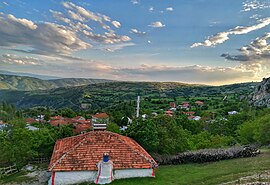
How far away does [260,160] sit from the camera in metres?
21.7

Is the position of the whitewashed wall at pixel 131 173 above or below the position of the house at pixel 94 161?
below

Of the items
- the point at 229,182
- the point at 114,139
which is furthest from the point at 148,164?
the point at 229,182

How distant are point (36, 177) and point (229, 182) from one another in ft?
51.5

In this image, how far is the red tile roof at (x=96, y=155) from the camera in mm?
20531

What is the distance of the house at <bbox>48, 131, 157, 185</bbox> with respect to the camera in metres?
20.2

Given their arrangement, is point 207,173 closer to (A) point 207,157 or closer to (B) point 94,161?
(A) point 207,157

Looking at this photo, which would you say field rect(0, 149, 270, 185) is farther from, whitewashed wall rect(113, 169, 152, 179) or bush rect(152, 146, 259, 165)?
bush rect(152, 146, 259, 165)

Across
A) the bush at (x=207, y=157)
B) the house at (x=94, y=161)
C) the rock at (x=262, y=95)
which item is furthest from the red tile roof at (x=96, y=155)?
the rock at (x=262, y=95)

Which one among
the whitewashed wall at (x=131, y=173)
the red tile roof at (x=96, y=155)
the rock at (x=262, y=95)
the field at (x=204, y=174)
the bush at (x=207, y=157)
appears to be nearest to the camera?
the field at (x=204, y=174)

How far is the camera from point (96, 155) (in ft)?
70.8

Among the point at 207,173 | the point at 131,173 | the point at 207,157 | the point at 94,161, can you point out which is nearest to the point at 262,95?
the point at 207,157

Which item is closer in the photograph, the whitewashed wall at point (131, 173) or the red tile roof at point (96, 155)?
the red tile roof at point (96, 155)

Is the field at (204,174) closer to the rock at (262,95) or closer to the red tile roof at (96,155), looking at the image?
the red tile roof at (96,155)

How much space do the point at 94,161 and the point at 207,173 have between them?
791 cm
